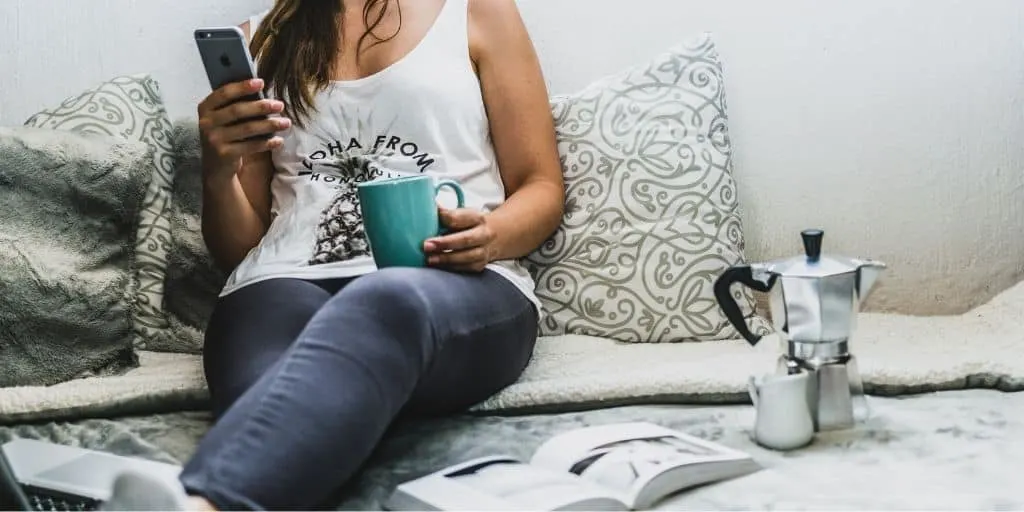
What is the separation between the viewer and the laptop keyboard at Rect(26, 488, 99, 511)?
85 centimetres

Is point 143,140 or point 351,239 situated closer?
point 351,239

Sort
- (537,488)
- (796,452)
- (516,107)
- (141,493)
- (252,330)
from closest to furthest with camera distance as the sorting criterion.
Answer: (141,493)
(537,488)
(796,452)
(252,330)
(516,107)

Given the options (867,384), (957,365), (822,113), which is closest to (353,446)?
(867,384)

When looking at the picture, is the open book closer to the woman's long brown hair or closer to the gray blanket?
the gray blanket

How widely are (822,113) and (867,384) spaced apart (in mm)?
594

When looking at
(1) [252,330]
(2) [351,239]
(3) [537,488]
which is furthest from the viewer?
(2) [351,239]

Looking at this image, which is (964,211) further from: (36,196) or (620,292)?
(36,196)

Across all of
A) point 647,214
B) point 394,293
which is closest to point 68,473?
point 394,293

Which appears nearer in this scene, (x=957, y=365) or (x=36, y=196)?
(x=957, y=365)

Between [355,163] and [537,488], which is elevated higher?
[355,163]

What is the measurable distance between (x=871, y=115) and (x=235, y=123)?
97 cm

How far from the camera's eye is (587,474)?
2.90 ft

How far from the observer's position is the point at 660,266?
4.50 ft

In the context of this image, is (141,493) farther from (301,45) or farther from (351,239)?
(301,45)
